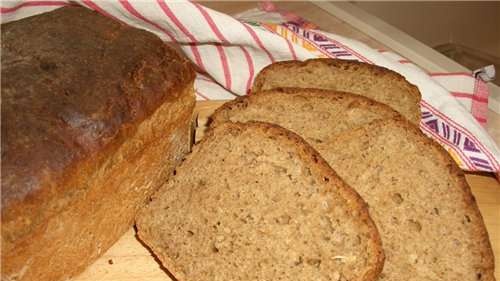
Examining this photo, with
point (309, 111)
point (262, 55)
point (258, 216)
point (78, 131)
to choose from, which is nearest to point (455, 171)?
point (309, 111)

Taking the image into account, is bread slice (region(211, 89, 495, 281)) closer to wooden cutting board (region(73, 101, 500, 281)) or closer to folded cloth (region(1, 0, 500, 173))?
wooden cutting board (region(73, 101, 500, 281))

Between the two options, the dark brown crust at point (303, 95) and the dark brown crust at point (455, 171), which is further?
the dark brown crust at point (303, 95)

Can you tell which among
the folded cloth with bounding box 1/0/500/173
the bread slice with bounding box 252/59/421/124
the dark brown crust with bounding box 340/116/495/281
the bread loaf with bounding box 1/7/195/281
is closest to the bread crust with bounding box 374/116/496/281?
the dark brown crust with bounding box 340/116/495/281

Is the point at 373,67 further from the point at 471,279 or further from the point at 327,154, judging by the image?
the point at 471,279

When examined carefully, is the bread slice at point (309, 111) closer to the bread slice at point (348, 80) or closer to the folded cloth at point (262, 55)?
the bread slice at point (348, 80)

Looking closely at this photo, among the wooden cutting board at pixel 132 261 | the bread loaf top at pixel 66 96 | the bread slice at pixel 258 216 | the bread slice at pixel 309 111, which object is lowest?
the wooden cutting board at pixel 132 261

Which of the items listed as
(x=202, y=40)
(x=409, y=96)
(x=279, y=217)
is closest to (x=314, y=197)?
(x=279, y=217)

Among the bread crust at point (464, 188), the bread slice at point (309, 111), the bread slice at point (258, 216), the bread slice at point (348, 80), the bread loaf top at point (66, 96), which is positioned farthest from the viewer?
the bread slice at point (348, 80)

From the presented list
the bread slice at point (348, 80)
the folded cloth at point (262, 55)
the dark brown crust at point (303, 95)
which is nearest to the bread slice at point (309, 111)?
the dark brown crust at point (303, 95)

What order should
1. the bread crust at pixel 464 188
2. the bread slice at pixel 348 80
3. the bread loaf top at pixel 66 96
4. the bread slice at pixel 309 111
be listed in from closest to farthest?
1. the bread loaf top at pixel 66 96
2. the bread crust at pixel 464 188
3. the bread slice at pixel 309 111
4. the bread slice at pixel 348 80
